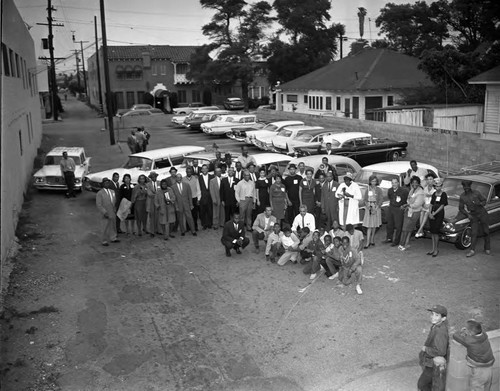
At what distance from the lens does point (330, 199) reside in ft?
41.1

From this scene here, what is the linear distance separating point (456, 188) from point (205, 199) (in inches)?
239

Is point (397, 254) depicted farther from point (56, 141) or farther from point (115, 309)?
point (56, 141)

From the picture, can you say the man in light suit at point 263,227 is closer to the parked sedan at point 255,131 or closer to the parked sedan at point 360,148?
the parked sedan at point 360,148

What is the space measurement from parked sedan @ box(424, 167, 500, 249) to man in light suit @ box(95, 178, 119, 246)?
704 centimetres

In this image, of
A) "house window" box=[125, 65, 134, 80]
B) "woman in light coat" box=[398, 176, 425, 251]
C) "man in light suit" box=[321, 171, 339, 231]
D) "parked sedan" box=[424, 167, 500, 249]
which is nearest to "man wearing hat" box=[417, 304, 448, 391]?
"woman in light coat" box=[398, 176, 425, 251]

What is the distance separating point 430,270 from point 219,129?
22.2 meters

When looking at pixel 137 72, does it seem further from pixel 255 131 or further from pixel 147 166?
→ pixel 147 166

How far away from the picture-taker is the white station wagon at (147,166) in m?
16.5

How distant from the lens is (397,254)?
11.6 metres

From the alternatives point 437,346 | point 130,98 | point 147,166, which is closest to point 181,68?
point 130,98

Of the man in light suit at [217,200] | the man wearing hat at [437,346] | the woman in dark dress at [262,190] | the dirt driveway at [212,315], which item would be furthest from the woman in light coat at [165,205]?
the man wearing hat at [437,346]

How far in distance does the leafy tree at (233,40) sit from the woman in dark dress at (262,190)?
33791 mm

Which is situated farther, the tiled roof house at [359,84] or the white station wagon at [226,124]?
the tiled roof house at [359,84]

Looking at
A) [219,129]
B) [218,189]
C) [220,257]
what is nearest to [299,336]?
[220,257]
